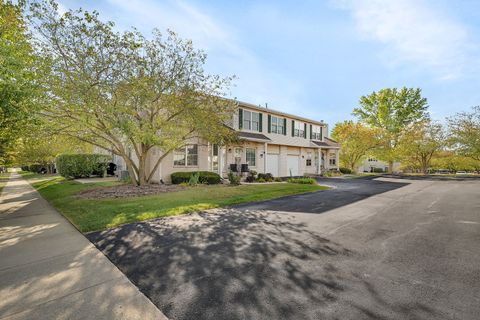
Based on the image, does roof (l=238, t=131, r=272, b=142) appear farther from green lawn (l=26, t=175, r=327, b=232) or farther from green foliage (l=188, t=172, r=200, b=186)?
green lawn (l=26, t=175, r=327, b=232)

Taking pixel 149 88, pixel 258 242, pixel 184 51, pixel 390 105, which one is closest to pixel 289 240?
pixel 258 242

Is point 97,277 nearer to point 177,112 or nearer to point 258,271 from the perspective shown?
point 258,271

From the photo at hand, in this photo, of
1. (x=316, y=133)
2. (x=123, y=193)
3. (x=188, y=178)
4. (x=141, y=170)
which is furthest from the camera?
(x=316, y=133)

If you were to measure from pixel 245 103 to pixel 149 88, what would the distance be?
9855 millimetres

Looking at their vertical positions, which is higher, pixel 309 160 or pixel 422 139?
pixel 422 139

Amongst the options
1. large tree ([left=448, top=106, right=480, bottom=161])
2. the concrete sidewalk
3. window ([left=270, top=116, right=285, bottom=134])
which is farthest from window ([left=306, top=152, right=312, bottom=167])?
the concrete sidewalk

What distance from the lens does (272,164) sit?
22.5 metres

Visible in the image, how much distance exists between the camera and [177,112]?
12.3 metres

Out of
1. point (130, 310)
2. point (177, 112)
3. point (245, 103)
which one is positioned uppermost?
point (245, 103)

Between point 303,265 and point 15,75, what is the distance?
8714mm

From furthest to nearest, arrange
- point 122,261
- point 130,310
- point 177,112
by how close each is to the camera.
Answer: point 177,112 < point 122,261 < point 130,310

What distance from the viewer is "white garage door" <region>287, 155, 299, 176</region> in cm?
2408

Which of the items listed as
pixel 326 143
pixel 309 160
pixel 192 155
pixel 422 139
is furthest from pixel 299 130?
pixel 422 139

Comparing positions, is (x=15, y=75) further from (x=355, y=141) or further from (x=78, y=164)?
(x=355, y=141)
